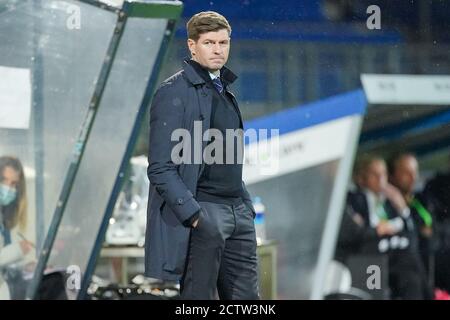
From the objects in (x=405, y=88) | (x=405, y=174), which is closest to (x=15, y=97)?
(x=405, y=88)

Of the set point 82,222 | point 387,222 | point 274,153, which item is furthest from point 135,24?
point 387,222

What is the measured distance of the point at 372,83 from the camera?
620 cm

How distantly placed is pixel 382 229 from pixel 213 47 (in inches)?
112

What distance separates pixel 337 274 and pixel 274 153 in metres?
0.71

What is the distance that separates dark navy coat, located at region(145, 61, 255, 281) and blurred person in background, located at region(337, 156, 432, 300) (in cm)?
Result: 266

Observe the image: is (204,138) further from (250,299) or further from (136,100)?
(136,100)

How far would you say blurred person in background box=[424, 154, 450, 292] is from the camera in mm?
6258

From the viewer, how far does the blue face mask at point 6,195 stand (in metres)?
4.83

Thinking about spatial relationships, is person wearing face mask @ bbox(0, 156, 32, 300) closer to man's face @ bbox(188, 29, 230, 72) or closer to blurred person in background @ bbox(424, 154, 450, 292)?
man's face @ bbox(188, 29, 230, 72)

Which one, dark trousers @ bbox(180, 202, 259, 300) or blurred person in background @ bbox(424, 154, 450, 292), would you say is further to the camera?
blurred person in background @ bbox(424, 154, 450, 292)

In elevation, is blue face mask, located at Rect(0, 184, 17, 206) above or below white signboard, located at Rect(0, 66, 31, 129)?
below

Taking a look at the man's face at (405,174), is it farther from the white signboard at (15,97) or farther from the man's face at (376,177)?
the white signboard at (15,97)

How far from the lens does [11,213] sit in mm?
4863

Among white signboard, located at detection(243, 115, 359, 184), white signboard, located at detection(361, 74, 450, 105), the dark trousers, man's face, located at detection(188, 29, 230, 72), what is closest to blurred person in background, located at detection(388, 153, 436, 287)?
white signboard, located at detection(243, 115, 359, 184)
